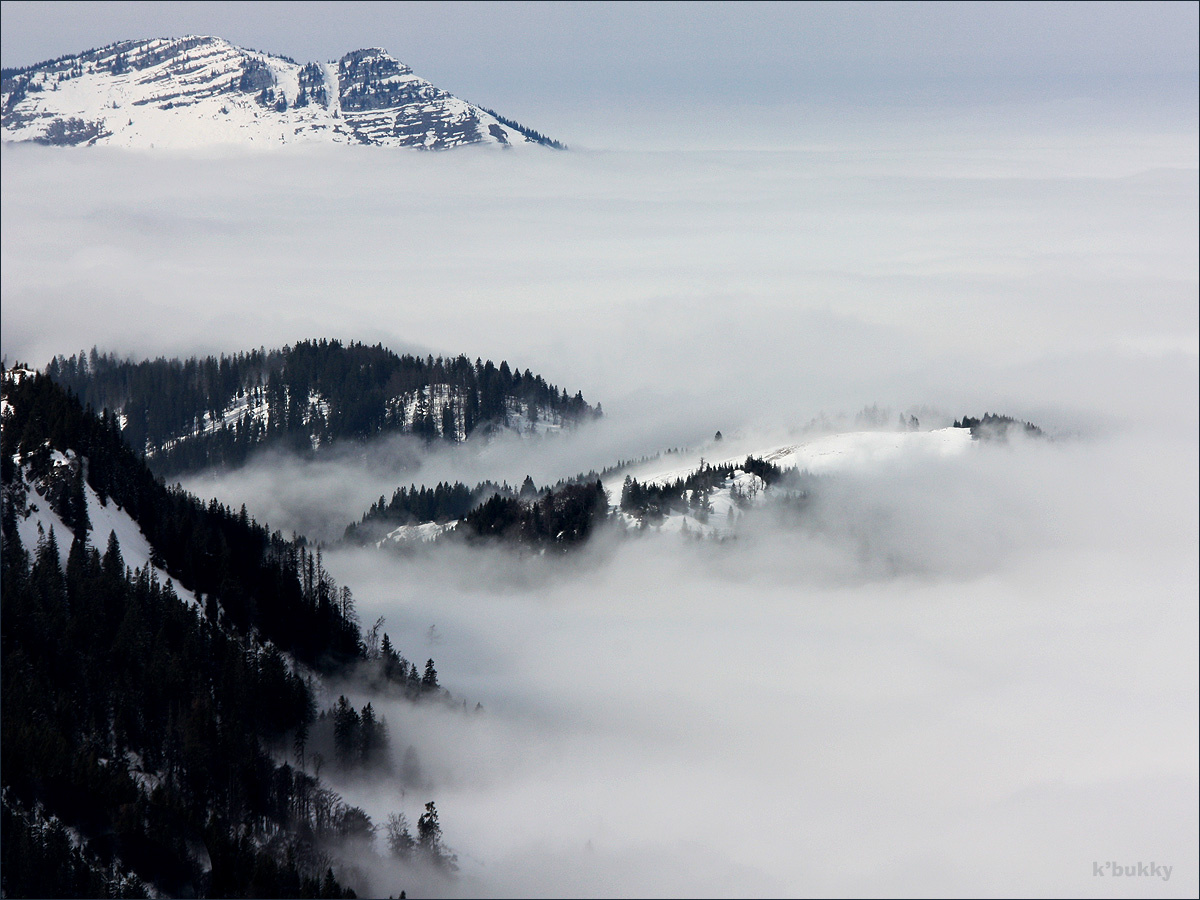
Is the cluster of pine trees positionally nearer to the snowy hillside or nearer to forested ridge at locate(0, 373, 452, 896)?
forested ridge at locate(0, 373, 452, 896)

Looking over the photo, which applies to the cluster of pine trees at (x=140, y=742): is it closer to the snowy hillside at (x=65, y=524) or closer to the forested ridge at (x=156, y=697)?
the forested ridge at (x=156, y=697)

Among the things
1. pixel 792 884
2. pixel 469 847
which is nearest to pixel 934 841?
pixel 792 884

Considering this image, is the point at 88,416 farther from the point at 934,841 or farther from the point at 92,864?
the point at 934,841

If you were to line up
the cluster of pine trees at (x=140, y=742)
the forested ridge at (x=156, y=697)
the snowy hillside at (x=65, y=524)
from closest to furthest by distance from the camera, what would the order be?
the cluster of pine trees at (x=140, y=742) → the forested ridge at (x=156, y=697) → the snowy hillside at (x=65, y=524)

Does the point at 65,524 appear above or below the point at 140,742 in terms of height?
above

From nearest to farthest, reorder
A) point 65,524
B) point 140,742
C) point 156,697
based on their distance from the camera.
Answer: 1. point 140,742
2. point 156,697
3. point 65,524

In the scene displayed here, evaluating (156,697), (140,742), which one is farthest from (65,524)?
(140,742)

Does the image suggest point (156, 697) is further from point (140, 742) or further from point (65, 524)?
point (65, 524)

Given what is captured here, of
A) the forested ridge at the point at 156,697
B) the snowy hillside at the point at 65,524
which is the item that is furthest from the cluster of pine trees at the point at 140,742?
the snowy hillside at the point at 65,524
